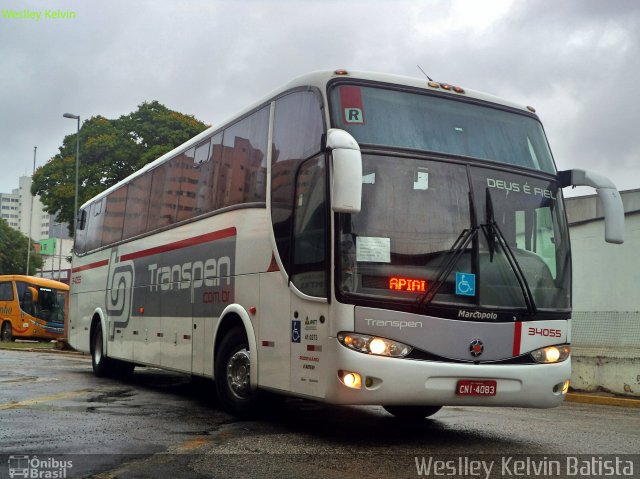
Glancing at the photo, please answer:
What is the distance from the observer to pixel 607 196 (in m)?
8.32

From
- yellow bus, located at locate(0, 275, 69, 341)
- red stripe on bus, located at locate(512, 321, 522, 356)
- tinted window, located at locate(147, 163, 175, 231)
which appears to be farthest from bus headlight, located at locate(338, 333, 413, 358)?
yellow bus, located at locate(0, 275, 69, 341)

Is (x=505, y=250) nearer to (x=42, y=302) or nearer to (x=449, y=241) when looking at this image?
(x=449, y=241)

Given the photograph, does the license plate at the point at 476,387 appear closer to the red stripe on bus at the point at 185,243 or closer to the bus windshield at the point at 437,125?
the bus windshield at the point at 437,125

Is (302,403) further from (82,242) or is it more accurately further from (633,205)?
(633,205)

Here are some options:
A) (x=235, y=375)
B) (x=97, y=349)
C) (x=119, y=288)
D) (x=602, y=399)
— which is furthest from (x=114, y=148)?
(x=235, y=375)

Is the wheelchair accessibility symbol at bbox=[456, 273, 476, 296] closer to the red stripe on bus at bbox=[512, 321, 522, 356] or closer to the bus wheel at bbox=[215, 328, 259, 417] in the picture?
the red stripe on bus at bbox=[512, 321, 522, 356]

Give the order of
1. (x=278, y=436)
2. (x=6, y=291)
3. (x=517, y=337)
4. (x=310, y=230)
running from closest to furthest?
(x=517, y=337)
(x=310, y=230)
(x=278, y=436)
(x=6, y=291)

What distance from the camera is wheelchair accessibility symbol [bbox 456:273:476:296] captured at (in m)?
7.32

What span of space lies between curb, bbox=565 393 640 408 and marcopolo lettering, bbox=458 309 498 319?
260 inches

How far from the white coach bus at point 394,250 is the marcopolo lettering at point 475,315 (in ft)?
0.05

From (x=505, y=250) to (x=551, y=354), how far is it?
1.13 m

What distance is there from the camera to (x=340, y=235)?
7164mm

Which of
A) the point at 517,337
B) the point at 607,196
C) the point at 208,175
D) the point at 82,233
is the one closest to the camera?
the point at 517,337

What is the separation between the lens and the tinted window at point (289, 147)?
26.0 ft
